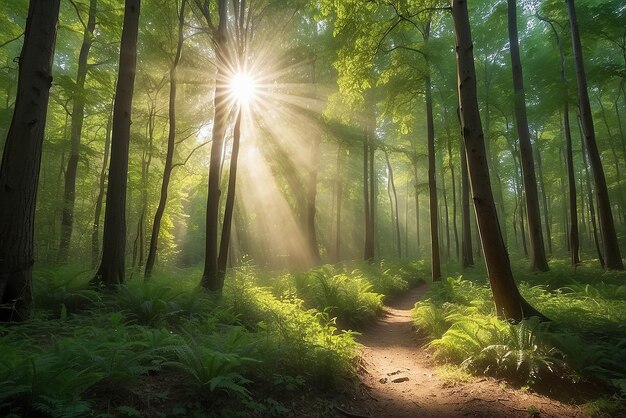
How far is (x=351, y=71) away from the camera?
820 centimetres

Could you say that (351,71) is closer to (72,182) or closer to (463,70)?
(463,70)

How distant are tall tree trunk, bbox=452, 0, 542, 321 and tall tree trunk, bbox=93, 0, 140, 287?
7.27 m

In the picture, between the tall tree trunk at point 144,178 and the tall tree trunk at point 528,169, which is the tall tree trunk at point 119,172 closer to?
the tall tree trunk at point 144,178

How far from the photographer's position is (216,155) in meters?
9.15

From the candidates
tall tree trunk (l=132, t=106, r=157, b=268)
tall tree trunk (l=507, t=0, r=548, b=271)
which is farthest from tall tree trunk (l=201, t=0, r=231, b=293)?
tall tree trunk (l=507, t=0, r=548, b=271)

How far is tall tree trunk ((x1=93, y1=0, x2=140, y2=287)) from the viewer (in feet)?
23.7

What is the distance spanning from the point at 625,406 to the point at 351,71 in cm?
769

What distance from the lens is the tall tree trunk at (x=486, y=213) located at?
5828 mm

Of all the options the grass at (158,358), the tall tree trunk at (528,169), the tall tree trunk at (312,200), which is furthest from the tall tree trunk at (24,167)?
the tall tree trunk at (528,169)

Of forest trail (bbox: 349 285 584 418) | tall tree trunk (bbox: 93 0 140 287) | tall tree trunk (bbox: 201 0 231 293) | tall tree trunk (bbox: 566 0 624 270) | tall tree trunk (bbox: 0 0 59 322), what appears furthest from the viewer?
tall tree trunk (bbox: 566 0 624 270)

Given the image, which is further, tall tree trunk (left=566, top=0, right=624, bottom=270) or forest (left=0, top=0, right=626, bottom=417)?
tall tree trunk (left=566, top=0, right=624, bottom=270)

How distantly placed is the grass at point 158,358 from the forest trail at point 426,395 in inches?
20.2

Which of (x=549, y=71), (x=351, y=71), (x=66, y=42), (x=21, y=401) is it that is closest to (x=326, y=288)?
(x=351, y=71)

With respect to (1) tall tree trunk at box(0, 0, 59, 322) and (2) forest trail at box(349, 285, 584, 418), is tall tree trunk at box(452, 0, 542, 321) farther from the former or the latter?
(1) tall tree trunk at box(0, 0, 59, 322)
